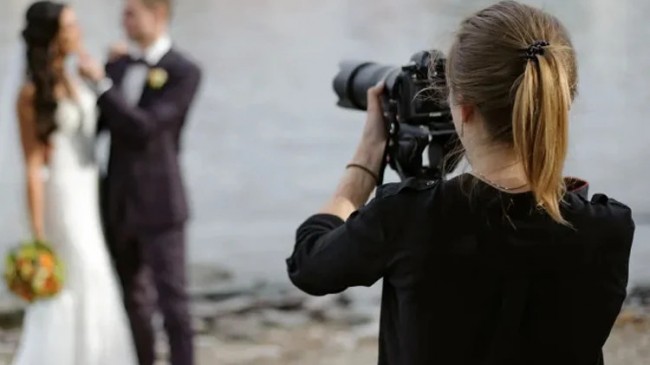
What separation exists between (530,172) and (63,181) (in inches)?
65.3

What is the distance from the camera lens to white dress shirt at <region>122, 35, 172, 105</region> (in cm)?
242

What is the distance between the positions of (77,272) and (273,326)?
0.54m

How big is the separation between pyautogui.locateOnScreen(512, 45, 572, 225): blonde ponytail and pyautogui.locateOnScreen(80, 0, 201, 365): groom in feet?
5.14

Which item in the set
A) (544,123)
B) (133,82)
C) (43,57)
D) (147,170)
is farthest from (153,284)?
(544,123)

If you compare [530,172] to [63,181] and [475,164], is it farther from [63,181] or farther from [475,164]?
[63,181]

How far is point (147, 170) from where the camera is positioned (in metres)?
2.45

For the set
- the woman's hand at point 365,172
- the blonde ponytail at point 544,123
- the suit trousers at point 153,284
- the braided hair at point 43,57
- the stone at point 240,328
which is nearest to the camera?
the blonde ponytail at point 544,123

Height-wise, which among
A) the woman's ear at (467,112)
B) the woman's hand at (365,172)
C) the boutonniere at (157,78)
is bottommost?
the woman's hand at (365,172)

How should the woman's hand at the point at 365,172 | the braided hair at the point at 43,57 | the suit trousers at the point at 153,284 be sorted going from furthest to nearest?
the suit trousers at the point at 153,284
the braided hair at the point at 43,57
the woman's hand at the point at 365,172

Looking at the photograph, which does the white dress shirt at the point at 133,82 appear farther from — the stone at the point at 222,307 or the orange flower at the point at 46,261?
the stone at the point at 222,307

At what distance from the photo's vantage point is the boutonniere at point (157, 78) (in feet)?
8.00

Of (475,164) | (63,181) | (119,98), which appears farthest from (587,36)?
(475,164)

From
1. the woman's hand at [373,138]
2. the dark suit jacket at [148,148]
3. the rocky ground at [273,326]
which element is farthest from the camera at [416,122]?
the rocky ground at [273,326]

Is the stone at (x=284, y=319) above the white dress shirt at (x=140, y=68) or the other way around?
the other way around
